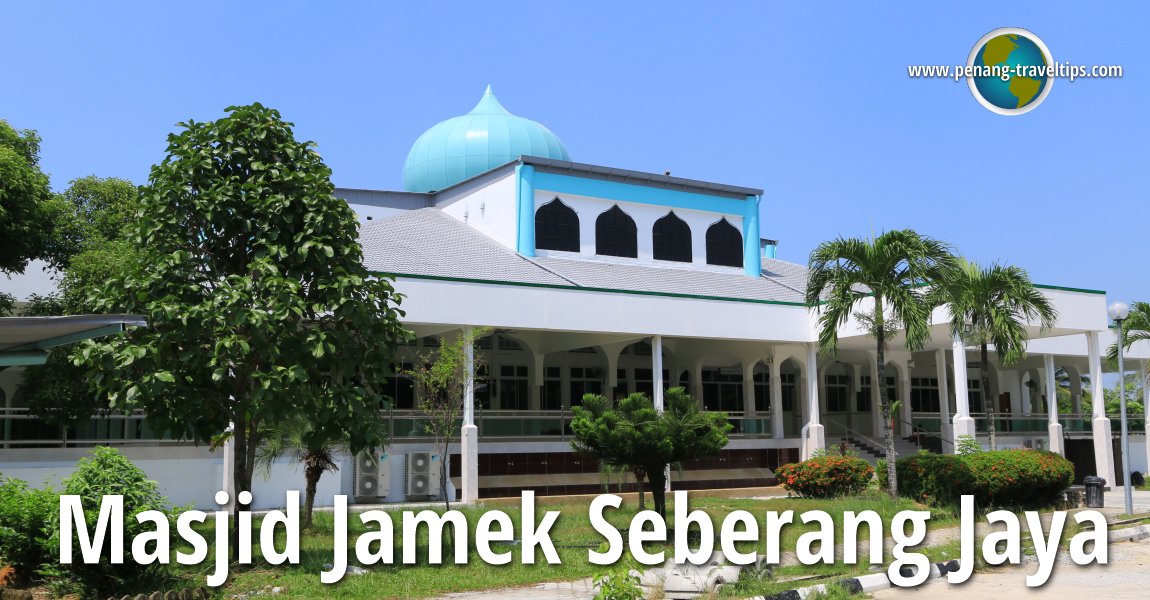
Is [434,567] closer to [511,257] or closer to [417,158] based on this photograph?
[511,257]

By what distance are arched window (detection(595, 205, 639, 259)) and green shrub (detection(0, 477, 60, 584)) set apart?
22.5 metres

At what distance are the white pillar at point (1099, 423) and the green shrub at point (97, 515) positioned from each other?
90.9ft

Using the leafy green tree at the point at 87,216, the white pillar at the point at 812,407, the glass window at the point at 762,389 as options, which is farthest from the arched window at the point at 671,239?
the leafy green tree at the point at 87,216

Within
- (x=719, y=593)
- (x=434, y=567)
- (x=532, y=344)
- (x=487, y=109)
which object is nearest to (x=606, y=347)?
(x=532, y=344)

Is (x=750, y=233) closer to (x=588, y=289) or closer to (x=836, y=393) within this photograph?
(x=836, y=393)

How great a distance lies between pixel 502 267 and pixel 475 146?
31.9 ft

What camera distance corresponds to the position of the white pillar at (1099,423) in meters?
31.3

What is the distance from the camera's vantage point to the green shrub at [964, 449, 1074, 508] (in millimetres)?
22078

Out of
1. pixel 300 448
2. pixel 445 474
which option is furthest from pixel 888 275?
pixel 300 448

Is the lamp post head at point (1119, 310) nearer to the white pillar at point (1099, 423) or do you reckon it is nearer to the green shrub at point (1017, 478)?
the green shrub at point (1017, 478)

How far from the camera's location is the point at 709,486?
99.3 ft

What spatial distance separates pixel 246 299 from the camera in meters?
13.5

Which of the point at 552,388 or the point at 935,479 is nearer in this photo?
the point at 935,479

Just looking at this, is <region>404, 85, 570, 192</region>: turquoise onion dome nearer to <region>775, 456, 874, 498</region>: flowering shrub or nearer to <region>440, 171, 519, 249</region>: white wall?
<region>440, 171, 519, 249</region>: white wall
